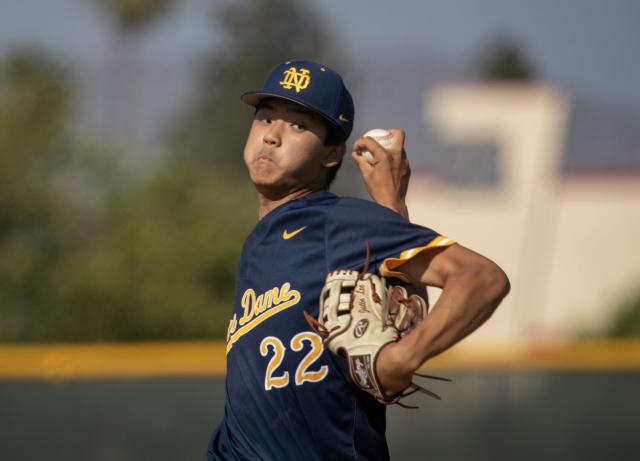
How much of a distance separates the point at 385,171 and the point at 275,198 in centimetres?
33

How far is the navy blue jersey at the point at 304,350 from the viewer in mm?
3070

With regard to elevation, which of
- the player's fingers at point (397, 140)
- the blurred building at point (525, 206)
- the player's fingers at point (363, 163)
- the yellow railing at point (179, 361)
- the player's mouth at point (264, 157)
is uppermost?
the blurred building at point (525, 206)

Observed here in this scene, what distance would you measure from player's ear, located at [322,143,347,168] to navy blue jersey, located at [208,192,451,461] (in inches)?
7.1

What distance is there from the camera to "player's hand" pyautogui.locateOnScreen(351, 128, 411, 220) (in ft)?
11.2

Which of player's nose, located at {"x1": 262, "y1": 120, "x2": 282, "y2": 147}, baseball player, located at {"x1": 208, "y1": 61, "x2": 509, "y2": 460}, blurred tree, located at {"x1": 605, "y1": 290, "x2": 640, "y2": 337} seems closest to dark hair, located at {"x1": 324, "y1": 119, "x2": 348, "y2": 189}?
baseball player, located at {"x1": 208, "y1": 61, "x2": 509, "y2": 460}

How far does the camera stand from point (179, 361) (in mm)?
7234

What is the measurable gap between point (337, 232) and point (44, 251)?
11.3 metres

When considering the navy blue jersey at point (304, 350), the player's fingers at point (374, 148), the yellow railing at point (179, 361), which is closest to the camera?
the navy blue jersey at point (304, 350)

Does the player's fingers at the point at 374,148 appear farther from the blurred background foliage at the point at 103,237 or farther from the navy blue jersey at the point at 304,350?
the blurred background foliage at the point at 103,237

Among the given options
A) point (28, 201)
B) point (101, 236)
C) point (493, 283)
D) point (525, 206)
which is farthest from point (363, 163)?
point (525, 206)

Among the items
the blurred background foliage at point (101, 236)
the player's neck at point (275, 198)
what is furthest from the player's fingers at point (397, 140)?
the blurred background foliage at point (101, 236)

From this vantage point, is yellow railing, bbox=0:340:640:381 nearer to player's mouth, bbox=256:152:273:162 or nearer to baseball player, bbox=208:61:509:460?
baseball player, bbox=208:61:509:460

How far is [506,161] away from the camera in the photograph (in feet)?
85.6

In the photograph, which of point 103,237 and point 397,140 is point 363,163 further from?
point 103,237
